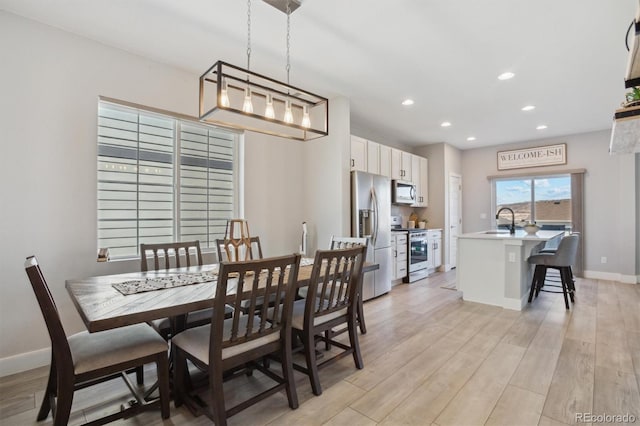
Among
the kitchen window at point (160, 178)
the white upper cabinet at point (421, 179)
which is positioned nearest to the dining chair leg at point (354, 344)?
the kitchen window at point (160, 178)

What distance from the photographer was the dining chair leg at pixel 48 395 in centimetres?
180

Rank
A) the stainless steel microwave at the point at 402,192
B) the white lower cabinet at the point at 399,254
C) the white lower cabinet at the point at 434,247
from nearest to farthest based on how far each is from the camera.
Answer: the white lower cabinet at the point at 399,254, the stainless steel microwave at the point at 402,192, the white lower cabinet at the point at 434,247

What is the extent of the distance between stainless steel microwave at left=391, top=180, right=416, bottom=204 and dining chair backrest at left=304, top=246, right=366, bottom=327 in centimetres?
355

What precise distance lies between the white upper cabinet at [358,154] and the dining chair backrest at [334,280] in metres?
2.29

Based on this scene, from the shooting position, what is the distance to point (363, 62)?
3.25 metres

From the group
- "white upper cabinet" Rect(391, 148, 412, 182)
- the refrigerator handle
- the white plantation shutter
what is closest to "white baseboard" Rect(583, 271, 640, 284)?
"white upper cabinet" Rect(391, 148, 412, 182)

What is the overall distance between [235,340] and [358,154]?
348cm

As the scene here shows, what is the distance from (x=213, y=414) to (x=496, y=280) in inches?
147

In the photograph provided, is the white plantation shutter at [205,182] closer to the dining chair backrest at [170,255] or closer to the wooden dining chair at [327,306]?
the dining chair backrest at [170,255]

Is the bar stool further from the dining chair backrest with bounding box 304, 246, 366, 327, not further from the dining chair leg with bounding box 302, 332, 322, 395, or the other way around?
the dining chair leg with bounding box 302, 332, 322, 395

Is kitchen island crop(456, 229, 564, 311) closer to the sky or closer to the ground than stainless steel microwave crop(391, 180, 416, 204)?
closer to the ground

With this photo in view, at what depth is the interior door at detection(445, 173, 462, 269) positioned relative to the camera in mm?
6719

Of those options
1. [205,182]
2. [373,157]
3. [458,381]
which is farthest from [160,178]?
[458,381]

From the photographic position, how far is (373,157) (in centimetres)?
503
